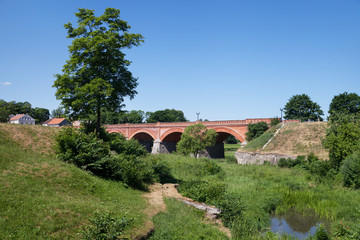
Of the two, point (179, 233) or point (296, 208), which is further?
point (296, 208)

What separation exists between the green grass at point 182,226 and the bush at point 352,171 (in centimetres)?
1348

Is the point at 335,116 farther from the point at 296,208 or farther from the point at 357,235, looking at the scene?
the point at 357,235

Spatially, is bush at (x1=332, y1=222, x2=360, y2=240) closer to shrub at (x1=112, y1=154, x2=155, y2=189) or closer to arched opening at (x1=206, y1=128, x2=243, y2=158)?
shrub at (x1=112, y1=154, x2=155, y2=189)

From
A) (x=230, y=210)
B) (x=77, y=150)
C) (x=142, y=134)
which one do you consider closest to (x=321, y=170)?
(x=230, y=210)

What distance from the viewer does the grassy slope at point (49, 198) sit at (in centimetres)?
734

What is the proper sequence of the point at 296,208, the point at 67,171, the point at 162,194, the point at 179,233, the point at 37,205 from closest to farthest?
the point at 37,205
the point at 179,233
the point at 67,171
the point at 162,194
the point at 296,208

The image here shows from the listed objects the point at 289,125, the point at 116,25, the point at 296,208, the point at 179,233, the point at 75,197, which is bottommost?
the point at 296,208

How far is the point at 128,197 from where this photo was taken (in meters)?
12.3

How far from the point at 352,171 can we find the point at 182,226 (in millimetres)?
15624

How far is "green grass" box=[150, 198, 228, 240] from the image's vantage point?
932cm

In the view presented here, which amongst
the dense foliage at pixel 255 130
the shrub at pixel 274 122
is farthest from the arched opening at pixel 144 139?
the shrub at pixel 274 122

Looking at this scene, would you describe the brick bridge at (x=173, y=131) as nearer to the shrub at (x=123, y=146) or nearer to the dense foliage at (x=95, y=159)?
the shrub at (x=123, y=146)

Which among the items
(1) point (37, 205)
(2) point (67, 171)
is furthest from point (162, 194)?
(1) point (37, 205)

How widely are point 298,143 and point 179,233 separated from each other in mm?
31594
